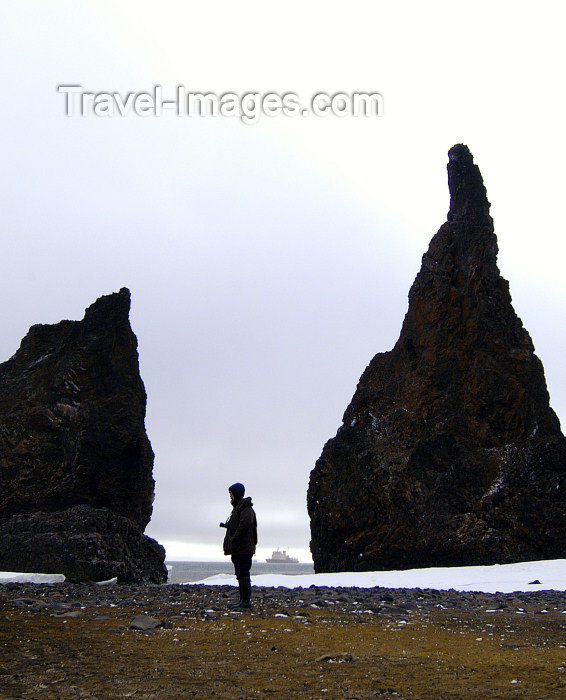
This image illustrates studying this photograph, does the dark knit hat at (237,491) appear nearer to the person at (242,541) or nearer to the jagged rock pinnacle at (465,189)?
the person at (242,541)

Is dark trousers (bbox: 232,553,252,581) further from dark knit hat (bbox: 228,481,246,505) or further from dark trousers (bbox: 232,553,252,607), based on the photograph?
dark knit hat (bbox: 228,481,246,505)

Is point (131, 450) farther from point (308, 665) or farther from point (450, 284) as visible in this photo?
point (308, 665)

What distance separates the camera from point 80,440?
22281 millimetres

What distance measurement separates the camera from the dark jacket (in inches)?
420

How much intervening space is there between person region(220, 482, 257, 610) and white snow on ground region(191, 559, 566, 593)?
6.91m

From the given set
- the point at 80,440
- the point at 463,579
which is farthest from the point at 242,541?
the point at 80,440

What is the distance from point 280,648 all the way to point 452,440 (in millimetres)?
16903

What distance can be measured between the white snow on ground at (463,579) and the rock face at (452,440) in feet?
6.18

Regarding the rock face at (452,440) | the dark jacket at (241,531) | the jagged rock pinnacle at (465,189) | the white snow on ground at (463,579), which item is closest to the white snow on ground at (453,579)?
the white snow on ground at (463,579)

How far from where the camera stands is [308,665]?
630 centimetres

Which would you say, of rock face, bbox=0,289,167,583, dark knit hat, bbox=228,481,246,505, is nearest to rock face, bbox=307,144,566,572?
rock face, bbox=0,289,167,583

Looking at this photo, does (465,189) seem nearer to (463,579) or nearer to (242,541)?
(463,579)

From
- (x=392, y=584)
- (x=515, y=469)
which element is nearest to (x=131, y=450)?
(x=392, y=584)

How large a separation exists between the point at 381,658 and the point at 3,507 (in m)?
17.9
